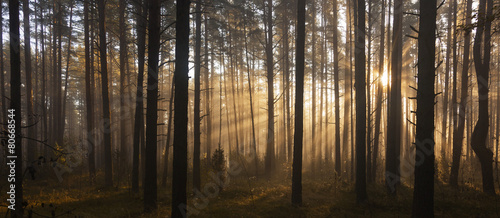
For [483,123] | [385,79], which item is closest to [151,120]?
[483,123]

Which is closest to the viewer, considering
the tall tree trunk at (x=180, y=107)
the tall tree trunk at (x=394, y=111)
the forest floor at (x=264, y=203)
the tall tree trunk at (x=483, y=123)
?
the tall tree trunk at (x=180, y=107)

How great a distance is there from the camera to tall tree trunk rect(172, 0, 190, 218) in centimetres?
628

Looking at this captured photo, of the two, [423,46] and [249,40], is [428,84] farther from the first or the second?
[249,40]

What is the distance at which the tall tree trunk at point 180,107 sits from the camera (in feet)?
20.6

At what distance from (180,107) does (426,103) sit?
18.3 feet

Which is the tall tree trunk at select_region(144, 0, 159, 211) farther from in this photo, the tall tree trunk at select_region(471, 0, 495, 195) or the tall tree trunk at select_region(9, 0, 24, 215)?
the tall tree trunk at select_region(471, 0, 495, 195)

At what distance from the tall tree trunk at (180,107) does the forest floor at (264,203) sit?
199cm

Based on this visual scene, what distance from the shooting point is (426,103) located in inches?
229

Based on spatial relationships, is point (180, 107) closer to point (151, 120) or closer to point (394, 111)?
point (151, 120)

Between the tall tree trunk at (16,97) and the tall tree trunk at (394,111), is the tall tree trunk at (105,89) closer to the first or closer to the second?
→ the tall tree trunk at (16,97)

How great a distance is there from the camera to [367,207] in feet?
30.4

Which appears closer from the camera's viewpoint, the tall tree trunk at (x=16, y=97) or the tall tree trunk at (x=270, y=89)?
the tall tree trunk at (x=16, y=97)

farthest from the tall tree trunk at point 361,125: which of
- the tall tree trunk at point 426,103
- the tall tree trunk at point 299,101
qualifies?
the tall tree trunk at point 426,103

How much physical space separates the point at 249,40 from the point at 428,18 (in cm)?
2031
